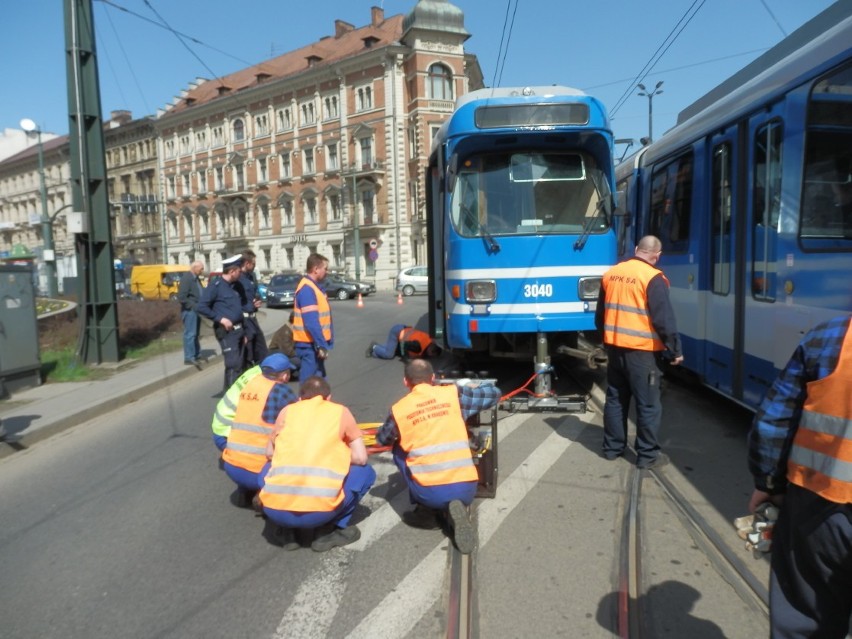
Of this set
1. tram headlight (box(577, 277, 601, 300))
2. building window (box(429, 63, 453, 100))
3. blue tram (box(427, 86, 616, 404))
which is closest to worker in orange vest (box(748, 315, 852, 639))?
blue tram (box(427, 86, 616, 404))

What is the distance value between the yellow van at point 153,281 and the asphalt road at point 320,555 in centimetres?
3116

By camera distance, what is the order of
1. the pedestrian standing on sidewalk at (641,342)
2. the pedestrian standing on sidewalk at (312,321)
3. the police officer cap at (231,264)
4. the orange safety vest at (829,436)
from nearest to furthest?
the orange safety vest at (829,436) → the pedestrian standing on sidewalk at (641,342) → the pedestrian standing on sidewalk at (312,321) → the police officer cap at (231,264)

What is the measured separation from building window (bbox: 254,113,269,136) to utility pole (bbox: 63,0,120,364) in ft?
159

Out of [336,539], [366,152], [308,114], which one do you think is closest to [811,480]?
[336,539]

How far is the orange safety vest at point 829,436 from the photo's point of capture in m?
1.94

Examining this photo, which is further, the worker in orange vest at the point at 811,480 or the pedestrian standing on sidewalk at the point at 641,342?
the pedestrian standing on sidewalk at the point at 641,342

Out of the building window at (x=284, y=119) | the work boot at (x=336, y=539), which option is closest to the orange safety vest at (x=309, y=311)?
the work boot at (x=336, y=539)

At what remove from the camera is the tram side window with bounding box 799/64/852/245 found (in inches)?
176

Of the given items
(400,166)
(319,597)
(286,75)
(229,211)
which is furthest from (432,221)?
(229,211)

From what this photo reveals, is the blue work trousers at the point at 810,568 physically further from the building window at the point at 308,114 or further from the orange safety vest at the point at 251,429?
the building window at the point at 308,114

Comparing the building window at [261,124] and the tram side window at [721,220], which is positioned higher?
the building window at [261,124]

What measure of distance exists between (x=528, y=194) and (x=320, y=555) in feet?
16.3

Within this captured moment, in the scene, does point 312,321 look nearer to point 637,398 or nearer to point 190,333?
point 637,398

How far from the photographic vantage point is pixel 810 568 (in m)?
2.02
